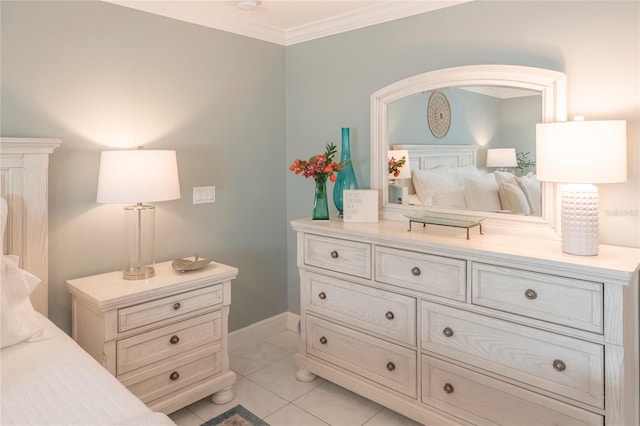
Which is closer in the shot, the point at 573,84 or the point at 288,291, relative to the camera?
the point at 573,84

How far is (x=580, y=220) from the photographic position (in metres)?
1.83

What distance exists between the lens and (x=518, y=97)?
88.3 inches

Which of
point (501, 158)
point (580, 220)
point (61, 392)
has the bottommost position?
point (61, 392)

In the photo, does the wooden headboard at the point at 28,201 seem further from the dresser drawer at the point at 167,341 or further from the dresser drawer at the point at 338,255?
the dresser drawer at the point at 338,255

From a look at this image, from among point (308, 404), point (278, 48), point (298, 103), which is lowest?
point (308, 404)

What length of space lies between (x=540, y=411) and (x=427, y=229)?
100 cm

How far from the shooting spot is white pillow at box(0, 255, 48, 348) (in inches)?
63.4

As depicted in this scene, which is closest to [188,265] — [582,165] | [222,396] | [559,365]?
[222,396]

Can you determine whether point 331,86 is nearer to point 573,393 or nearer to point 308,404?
point 308,404

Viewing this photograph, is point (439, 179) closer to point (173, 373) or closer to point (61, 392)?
point (173, 373)

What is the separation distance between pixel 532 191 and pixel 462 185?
376 mm

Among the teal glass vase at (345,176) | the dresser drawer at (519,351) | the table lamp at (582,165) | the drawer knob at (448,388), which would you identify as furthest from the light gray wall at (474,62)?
the drawer knob at (448,388)

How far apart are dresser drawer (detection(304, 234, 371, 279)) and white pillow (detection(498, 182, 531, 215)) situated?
0.75 meters

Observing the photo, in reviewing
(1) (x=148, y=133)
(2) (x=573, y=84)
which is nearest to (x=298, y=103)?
A: (1) (x=148, y=133)
